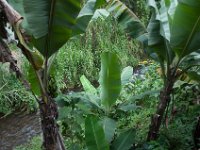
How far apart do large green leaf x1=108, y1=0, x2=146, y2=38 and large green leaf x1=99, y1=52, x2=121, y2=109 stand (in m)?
0.37

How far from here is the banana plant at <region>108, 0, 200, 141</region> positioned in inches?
108

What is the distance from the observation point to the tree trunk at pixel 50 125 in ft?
8.77

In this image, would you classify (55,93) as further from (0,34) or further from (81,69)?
(81,69)

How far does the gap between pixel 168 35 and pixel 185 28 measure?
251 millimetres

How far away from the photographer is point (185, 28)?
9.13ft

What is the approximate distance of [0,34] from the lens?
2.54 m

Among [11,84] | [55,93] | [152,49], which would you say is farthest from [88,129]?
[11,84]

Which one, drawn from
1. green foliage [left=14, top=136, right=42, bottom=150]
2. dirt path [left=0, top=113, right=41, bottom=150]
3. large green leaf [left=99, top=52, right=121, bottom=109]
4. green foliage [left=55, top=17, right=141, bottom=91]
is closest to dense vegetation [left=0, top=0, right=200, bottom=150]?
large green leaf [left=99, top=52, right=121, bottom=109]

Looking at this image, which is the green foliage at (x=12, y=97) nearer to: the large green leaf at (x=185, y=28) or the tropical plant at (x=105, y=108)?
the tropical plant at (x=105, y=108)

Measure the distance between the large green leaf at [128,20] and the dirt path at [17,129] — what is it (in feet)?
12.7

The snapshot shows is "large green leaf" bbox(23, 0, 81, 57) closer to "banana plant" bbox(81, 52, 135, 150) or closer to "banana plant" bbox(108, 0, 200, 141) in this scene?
"banana plant" bbox(81, 52, 135, 150)

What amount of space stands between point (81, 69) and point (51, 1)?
693 centimetres

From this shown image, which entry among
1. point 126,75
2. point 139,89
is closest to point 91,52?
point 139,89

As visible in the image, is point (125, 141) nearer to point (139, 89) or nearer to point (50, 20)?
point (50, 20)
